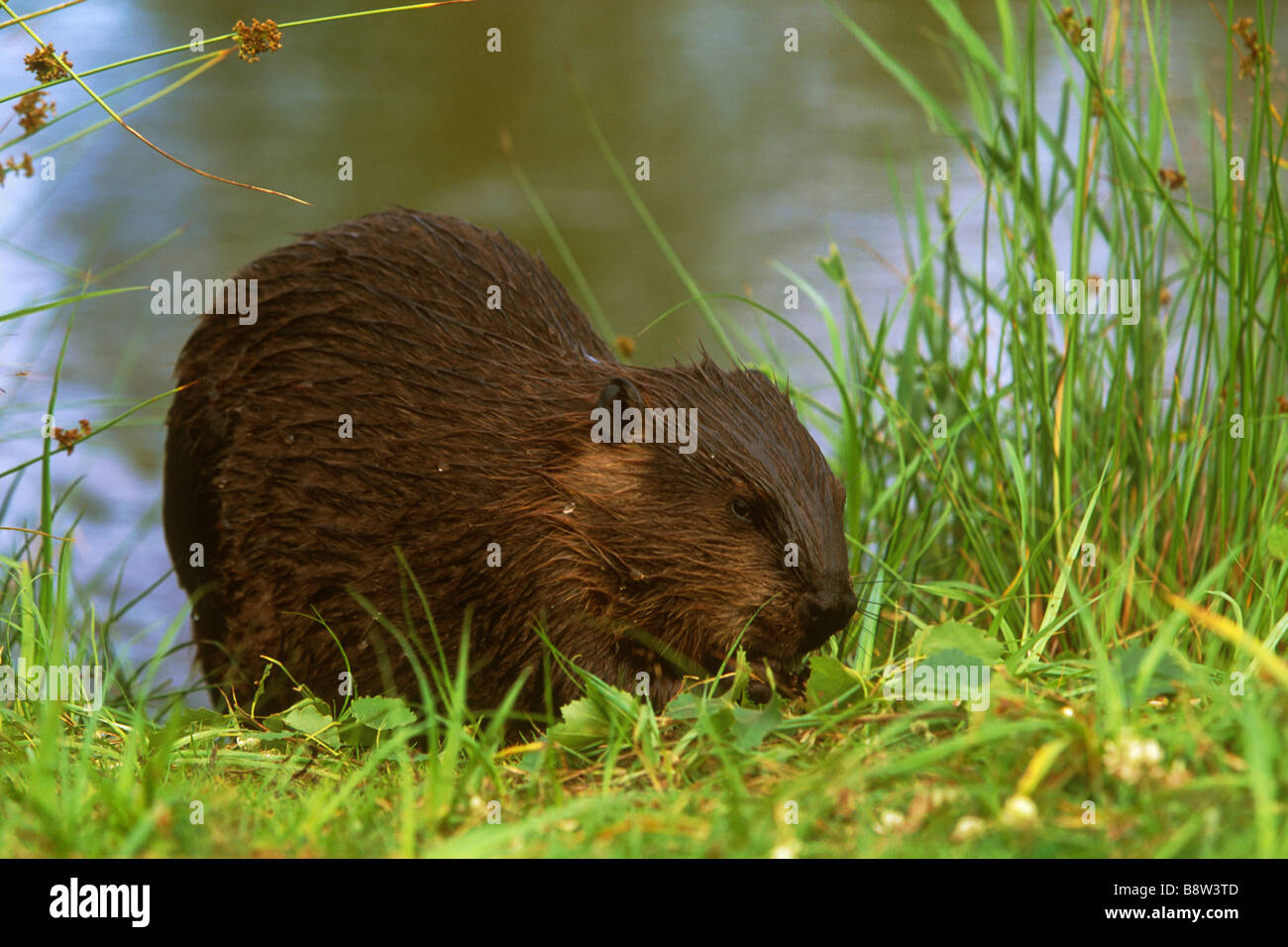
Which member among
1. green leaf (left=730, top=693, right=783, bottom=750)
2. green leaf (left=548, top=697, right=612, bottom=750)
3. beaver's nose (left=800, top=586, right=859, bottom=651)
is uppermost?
beaver's nose (left=800, top=586, right=859, bottom=651)

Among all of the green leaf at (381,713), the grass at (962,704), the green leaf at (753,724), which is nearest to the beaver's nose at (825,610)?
the grass at (962,704)

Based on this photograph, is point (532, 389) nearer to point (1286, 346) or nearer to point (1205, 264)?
point (1205, 264)

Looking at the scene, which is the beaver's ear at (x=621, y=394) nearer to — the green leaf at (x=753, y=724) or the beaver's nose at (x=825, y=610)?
the beaver's nose at (x=825, y=610)

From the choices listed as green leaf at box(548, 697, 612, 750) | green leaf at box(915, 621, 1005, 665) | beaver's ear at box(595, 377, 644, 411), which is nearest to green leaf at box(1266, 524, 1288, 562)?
green leaf at box(915, 621, 1005, 665)

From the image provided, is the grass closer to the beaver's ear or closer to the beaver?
the beaver

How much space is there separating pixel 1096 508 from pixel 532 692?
4.75 ft

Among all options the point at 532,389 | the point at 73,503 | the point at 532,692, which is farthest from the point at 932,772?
the point at 73,503

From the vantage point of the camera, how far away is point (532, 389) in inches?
117

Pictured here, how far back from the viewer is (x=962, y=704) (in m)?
2.08

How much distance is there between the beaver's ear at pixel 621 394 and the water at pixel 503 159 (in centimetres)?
235

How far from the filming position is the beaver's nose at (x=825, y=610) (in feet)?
8.36

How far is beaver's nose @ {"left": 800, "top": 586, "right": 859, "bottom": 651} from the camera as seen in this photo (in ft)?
8.36
